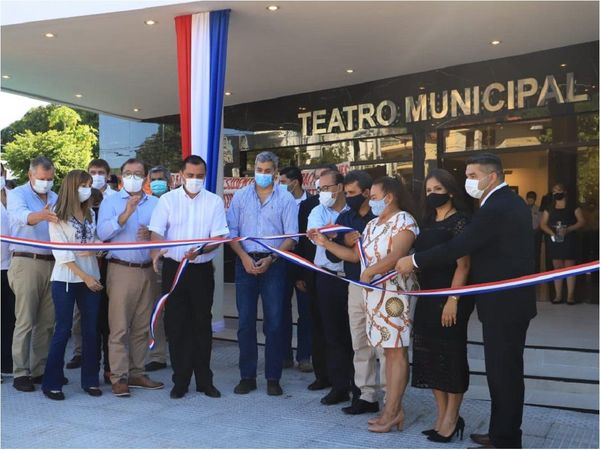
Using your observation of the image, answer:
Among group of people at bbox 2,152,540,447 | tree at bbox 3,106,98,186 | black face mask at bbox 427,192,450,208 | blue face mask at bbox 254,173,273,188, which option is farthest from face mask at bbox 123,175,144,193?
tree at bbox 3,106,98,186

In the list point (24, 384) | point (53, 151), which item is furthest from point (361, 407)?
point (53, 151)

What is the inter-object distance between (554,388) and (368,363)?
1.71 metres

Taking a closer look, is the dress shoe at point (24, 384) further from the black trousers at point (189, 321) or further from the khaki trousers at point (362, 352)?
the khaki trousers at point (362, 352)

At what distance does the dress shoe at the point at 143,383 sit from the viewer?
17.1 ft

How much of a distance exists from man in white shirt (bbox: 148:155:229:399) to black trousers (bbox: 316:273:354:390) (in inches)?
37.6

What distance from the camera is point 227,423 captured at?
4320mm

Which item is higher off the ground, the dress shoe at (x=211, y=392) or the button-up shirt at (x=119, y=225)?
the button-up shirt at (x=119, y=225)

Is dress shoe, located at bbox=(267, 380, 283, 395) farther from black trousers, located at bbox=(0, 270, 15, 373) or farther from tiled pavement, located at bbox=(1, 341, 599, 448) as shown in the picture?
black trousers, located at bbox=(0, 270, 15, 373)

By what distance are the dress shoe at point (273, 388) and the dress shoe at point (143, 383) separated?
0.95 m

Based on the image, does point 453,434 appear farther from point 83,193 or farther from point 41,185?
point 41,185

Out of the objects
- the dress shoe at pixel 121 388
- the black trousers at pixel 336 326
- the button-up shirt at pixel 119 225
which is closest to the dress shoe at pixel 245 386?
the black trousers at pixel 336 326

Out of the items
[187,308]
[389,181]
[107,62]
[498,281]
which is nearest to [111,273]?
[187,308]

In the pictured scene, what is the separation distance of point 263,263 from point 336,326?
2.60ft

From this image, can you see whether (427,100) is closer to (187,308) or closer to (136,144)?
(187,308)
